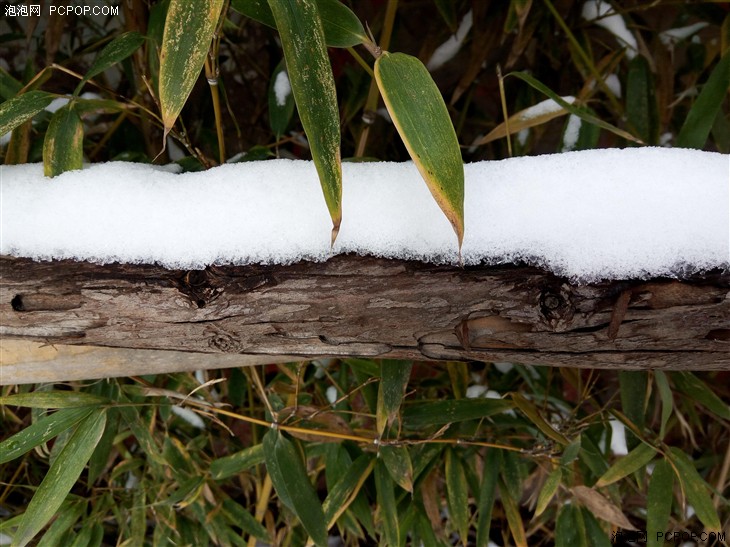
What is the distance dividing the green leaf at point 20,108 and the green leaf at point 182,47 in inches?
7.9

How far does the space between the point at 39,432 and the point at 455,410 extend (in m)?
0.49

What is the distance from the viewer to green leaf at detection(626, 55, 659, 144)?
2.63ft

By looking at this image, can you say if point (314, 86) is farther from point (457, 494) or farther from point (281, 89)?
point (457, 494)

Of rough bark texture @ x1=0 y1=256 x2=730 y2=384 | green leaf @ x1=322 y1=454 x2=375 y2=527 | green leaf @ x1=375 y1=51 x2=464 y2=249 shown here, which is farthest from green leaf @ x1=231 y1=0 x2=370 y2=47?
green leaf @ x1=322 y1=454 x2=375 y2=527

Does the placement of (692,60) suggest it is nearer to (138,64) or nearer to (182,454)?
(138,64)

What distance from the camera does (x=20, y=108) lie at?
20.4 inches

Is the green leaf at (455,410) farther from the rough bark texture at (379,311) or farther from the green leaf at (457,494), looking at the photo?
the rough bark texture at (379,311)

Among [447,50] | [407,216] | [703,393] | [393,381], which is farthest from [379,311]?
[447,50]

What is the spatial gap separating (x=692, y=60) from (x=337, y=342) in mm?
844

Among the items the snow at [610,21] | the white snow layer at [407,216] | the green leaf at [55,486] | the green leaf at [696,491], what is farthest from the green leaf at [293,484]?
the snow at [610,21]

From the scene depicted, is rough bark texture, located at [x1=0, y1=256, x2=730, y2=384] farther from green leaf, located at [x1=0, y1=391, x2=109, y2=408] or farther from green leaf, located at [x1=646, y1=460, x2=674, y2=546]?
green leaf, located at [x1=646, y1=460, x2=674, y2=546]

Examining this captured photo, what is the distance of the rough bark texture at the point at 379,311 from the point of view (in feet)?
1.49

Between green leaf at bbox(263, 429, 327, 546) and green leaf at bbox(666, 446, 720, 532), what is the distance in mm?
431

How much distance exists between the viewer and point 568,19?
3.03 ft
